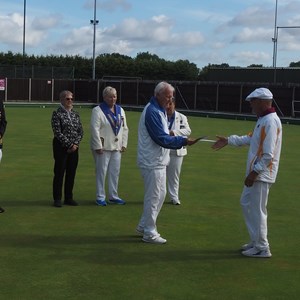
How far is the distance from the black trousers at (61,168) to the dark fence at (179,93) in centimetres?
2889

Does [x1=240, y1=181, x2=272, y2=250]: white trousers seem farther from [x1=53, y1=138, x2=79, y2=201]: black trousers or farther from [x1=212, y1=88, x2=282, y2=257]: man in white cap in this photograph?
[x1=53, y1=138, x2=79, y2=201]: black trousers

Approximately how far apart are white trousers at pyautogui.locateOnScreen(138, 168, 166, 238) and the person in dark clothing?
7.53ft

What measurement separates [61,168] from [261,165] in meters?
3.74

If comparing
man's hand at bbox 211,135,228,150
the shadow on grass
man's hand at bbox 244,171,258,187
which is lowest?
the shadow on grass

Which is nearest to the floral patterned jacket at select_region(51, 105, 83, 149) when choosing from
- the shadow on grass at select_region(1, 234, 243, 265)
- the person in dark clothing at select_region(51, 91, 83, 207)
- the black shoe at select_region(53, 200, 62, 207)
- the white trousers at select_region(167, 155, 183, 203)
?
the person in dark clothing at select_region(51, 91, 83, 207)

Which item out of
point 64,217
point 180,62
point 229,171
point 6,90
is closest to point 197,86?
point 6,90

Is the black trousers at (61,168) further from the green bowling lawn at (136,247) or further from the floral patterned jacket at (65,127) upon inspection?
the green bowling lawn at (136,247)

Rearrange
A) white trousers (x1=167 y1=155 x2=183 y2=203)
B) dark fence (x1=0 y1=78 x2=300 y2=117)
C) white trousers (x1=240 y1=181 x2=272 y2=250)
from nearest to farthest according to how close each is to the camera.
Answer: white trousers (x1=240 y1=181 x2=272 y2=250), white trousers (x1=167 y1=155 x2=183 y2=203), dark fence (x1=0 y1=78 x2=300 y2=117)

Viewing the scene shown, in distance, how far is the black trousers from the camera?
339 inches

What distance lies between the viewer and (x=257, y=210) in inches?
238

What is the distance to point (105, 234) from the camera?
7.13 meters

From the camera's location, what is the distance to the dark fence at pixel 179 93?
36969 millimetres

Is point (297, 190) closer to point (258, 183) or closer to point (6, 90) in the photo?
point (258, 183)

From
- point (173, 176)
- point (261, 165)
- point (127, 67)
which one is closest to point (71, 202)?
point (173, 176)
